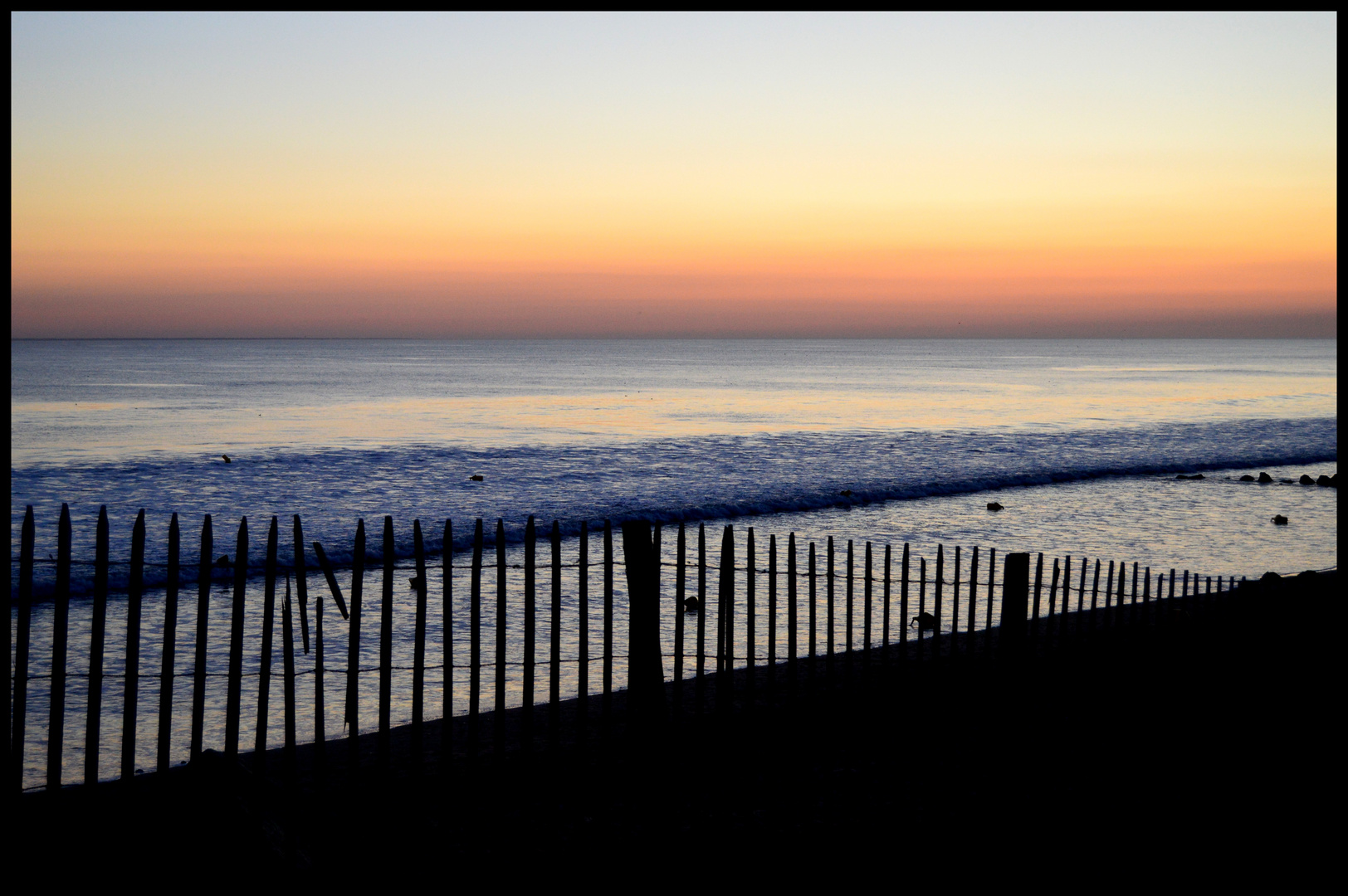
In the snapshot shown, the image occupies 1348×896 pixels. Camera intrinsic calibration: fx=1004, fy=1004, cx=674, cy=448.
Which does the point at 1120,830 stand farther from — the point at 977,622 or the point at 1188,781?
the point at 977,622

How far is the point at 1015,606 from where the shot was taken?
7.55m

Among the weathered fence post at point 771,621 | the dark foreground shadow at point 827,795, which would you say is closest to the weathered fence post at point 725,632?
the dark foreground shadow at point 827,795

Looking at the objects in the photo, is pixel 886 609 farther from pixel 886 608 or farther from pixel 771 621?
pixel 771 621

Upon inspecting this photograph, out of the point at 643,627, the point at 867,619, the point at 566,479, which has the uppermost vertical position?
the point at 643,627

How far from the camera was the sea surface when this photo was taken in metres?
11.8

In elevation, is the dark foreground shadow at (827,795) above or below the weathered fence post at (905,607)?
below

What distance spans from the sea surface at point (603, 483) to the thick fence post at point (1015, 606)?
2425 mm

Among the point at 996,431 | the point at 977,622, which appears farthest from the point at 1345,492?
the point at 996,431

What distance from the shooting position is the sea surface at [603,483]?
38.6 ft

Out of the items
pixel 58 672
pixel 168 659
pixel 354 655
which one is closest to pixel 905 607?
pixel 354 655

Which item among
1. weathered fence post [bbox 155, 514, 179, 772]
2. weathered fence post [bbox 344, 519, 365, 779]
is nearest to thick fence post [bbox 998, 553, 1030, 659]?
weathered fence post [bbox 344, 519, 365, 779]

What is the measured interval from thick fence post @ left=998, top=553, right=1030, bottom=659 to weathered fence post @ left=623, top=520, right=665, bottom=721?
304 centimetres

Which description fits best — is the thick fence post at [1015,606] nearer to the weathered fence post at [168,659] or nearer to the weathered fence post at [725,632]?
the weathered fence post at [725,632]

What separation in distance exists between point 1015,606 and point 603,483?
22.7 m
